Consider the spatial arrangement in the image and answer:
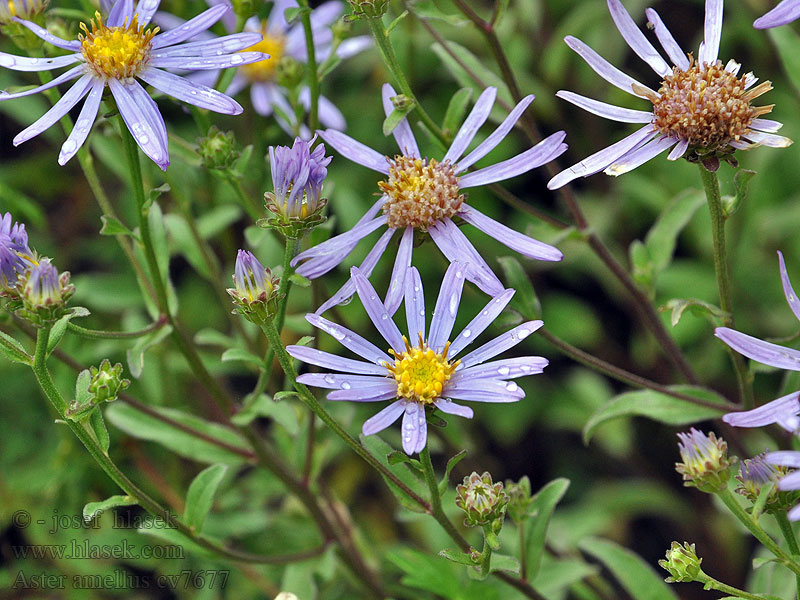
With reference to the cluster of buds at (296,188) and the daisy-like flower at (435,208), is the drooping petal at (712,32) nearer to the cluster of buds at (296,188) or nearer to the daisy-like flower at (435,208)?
the daisy-like flower at (435,208)

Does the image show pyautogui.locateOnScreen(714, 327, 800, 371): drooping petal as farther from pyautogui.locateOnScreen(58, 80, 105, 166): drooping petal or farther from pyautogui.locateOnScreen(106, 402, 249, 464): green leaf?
pyautogui.locateOnScreen(106, 402, 249, 464): green leaf

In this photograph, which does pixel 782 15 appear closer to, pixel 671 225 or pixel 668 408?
pixel 671 225

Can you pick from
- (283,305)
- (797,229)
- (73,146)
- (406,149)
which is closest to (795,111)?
Result: (797,229)

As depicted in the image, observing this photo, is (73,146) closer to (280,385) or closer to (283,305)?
(283,305)

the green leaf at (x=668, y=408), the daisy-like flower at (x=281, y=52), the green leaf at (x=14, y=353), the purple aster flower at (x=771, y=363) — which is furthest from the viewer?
the daisy-like flower at (x=281, y=52)

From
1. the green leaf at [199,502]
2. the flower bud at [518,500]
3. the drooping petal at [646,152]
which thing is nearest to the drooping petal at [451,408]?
the flower bud at [518,500]
